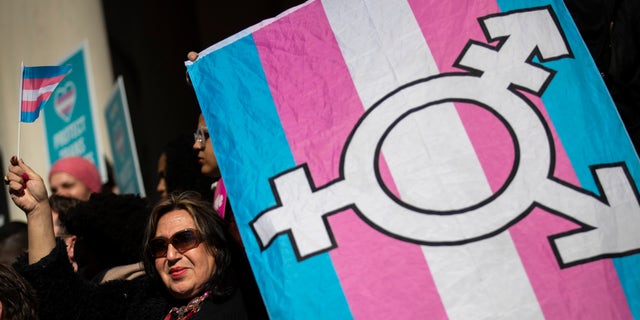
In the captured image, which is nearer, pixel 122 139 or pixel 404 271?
pixel 404 271

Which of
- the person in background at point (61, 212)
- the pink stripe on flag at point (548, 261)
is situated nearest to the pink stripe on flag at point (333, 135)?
the pink stripe on flag at point (548, 261)

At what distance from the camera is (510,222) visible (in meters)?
2.67

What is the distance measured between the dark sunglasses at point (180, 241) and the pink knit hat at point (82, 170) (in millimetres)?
2139

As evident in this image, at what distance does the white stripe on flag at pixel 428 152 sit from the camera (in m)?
2.62

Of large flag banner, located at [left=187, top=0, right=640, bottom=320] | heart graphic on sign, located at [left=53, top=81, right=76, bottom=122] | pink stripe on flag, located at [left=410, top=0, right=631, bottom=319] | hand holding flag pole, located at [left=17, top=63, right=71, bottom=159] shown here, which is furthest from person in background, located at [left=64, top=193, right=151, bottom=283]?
heart graphic on sign, located at [left=53, top=81, right=76, bottom=122]

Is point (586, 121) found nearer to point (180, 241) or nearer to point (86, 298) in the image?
point (180, 241)

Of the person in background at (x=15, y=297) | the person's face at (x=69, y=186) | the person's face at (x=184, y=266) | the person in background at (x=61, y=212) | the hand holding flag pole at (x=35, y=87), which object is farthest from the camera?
the person's face at (x=69, y=186)

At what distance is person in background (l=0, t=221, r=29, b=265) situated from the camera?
14.1 ft

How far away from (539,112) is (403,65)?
450mm

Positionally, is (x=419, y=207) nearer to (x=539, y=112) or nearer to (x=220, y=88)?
(x=539, y=112)

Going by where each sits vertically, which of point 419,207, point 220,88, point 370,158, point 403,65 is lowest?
point 419,207

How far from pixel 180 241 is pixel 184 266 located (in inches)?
3.7

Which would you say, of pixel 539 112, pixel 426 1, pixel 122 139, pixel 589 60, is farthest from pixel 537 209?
pixel 122 139

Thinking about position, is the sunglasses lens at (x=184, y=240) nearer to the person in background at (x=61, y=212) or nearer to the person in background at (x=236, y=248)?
the person in background at (x=236, y=248)
